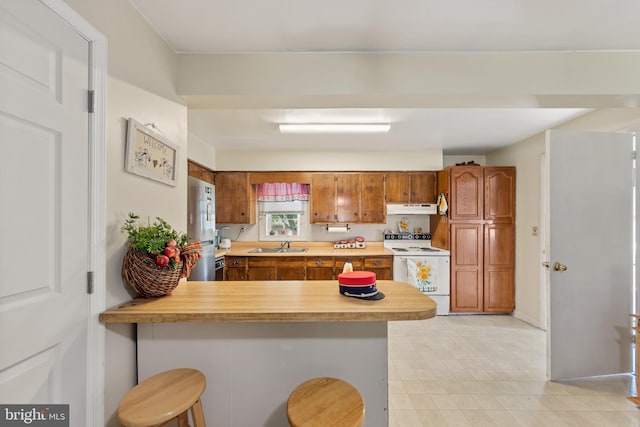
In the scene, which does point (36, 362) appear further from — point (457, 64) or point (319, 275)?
point (319, 275)

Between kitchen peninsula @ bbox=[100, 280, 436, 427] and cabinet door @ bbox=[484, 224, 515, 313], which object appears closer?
kitchen peninsula @ bbox=[100, 280, 436, 427]

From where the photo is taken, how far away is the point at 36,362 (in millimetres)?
962

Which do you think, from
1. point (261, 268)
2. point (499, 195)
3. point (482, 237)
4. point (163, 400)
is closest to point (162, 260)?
point (163, 400)

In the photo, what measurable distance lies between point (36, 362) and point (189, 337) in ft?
1.79

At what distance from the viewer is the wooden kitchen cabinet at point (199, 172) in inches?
128

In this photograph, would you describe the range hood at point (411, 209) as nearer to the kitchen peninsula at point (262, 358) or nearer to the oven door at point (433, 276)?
the oven door at point (433, 276)

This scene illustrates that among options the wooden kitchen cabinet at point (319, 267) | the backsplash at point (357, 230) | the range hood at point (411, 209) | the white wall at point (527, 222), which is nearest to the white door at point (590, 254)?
the white wall at point (527, 222)

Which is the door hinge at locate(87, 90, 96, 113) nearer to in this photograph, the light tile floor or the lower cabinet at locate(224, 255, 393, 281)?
the light tile floor

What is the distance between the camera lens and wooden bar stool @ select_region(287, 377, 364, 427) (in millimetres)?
977

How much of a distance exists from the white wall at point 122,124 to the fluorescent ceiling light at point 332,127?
5.03ft

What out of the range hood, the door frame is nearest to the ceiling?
the door frame

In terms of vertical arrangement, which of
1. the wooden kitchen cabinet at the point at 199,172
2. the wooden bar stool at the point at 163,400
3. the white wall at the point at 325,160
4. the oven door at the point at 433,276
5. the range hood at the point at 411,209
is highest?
the white wall at the point at 325,160

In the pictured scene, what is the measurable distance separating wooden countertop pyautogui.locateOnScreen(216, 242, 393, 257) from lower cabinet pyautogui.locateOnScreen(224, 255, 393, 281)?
0.06 m

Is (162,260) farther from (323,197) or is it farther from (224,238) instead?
(224,238)
